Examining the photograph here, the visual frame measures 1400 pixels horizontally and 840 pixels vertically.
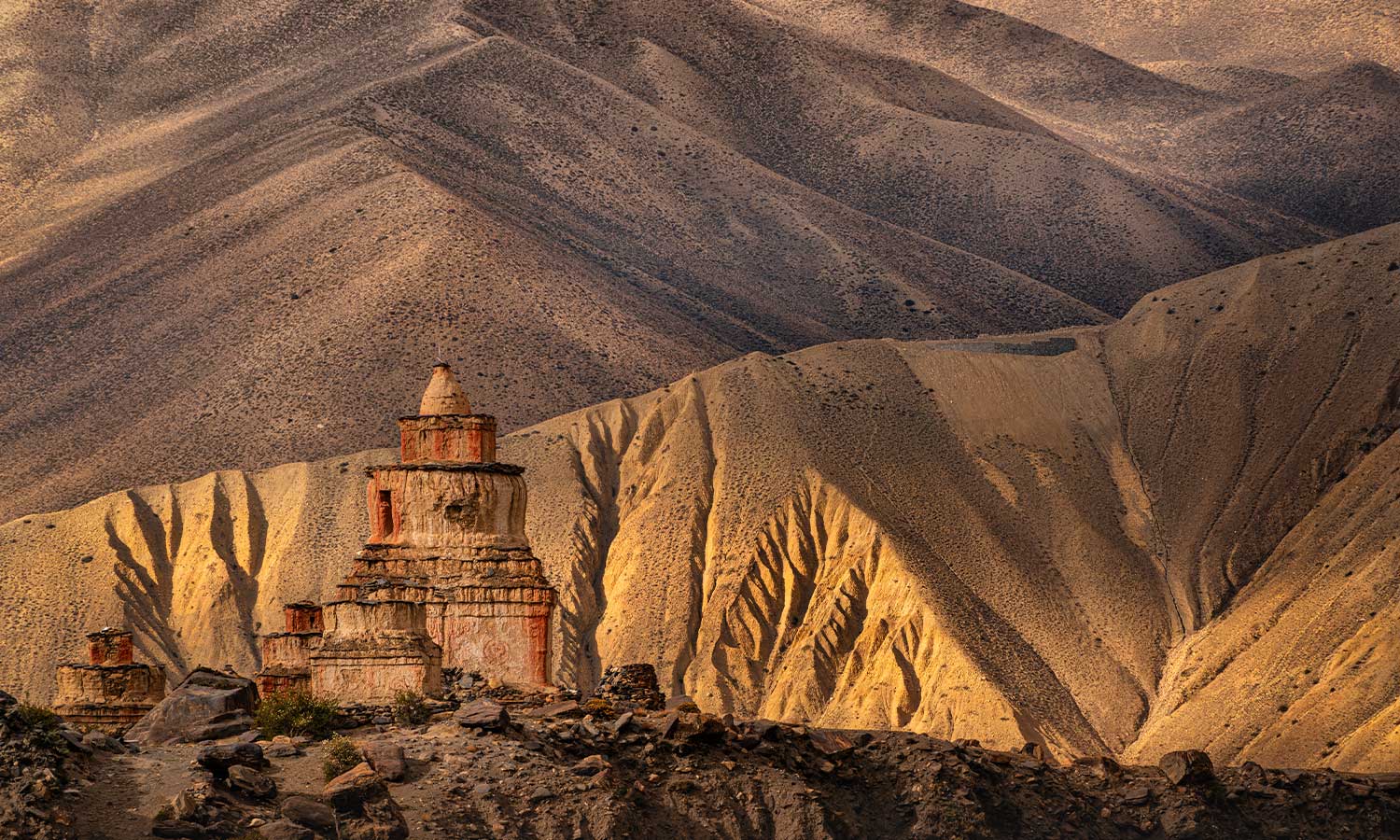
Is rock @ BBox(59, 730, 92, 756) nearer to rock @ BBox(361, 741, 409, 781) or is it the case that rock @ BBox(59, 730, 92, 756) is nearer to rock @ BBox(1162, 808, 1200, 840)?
rock @ BBox(361, 741, 409, 781)

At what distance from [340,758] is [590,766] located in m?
3.03

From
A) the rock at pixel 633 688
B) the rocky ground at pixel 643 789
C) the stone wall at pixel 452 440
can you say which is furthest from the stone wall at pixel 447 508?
the rocky ground at pixel 643 789

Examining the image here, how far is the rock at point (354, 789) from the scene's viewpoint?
2573 centimetres

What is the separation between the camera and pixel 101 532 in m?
79.8

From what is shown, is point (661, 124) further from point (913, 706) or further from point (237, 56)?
point (913, 706)

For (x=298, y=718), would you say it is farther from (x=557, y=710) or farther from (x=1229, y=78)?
(x=1229, y=78)

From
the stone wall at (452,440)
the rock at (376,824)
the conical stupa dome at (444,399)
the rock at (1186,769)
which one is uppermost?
the conical stupa dome at (444,399)

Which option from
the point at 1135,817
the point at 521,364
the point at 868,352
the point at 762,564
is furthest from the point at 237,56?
the point at 1135,817

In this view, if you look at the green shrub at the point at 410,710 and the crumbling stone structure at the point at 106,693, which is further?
the crumbling stone structure at the point at 106,693

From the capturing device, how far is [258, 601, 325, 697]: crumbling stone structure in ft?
113

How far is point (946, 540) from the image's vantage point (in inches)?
3140

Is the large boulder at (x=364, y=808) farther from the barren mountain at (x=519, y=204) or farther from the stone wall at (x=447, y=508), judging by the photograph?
the barren mountain at (x=519, y=204)

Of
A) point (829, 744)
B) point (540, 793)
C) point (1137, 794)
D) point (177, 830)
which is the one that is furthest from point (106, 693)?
point (1137, 794)

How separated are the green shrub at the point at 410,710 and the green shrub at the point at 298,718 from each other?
0.77 m
